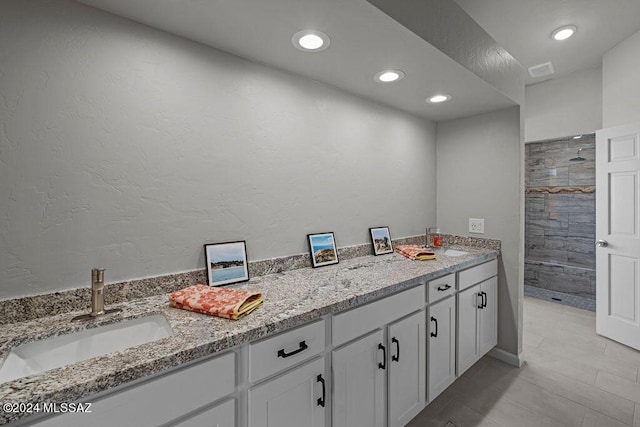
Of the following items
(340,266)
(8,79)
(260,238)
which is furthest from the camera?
(340,266)

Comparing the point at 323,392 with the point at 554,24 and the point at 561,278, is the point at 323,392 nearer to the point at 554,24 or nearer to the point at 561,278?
the point at 554,24

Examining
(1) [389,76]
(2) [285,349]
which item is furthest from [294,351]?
(1) [389,76]

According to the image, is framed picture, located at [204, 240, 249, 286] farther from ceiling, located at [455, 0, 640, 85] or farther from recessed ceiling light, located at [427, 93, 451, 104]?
ceiling, located at [455, 0, 640, 85]

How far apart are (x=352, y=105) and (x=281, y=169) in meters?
0.81

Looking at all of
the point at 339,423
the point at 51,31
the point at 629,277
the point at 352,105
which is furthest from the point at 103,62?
the point at 629,277

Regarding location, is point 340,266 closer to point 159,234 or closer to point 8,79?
point 159,234

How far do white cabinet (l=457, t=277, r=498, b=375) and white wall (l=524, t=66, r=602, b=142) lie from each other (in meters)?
2.50

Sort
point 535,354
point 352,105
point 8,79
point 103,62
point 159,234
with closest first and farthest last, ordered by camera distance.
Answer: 1. point 8,79
2. point 103,62
3. point 159,234
4. point 352,105
5. point 535,354

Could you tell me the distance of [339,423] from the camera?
1.27m

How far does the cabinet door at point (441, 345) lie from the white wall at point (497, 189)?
814 mm

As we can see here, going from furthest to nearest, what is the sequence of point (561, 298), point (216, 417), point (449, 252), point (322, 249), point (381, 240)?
point (561, 298)
point (449, 252)
point (381, 240)
point (322, 249)
point (216, 417)

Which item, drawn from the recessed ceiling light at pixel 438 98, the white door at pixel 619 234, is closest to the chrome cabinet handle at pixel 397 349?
the recessed ceiling light at pixel 438 98

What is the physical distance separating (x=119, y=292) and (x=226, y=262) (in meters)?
0.46

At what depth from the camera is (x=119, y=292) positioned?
1219 millimetres
